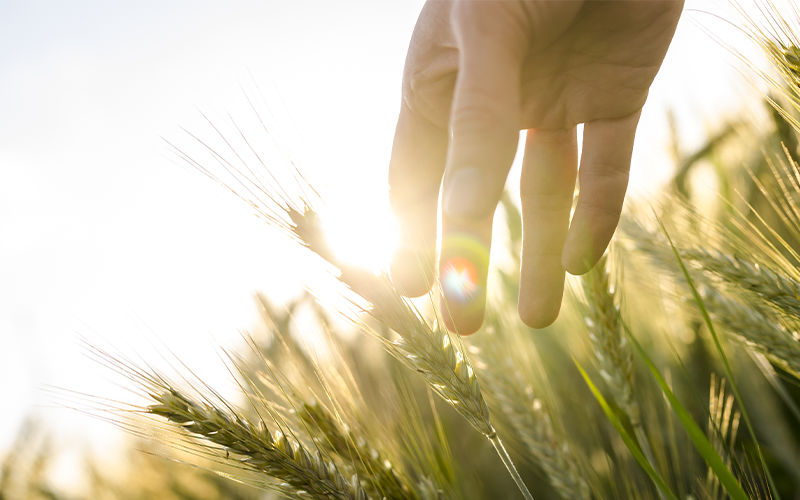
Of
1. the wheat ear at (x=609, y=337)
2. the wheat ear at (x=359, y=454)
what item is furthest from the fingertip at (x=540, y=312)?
the wheat ear at (x=359, y=454)

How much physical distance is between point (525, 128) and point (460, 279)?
0.64 meters

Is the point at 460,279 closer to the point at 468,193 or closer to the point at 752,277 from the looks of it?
the point at 468,193

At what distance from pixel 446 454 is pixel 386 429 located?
20cm

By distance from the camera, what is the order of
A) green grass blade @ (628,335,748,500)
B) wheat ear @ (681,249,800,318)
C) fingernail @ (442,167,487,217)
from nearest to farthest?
green grass blade @ (628,335,748,500) → fingernail @ (442,167,487,217) → wheat ear @ (681,249,800,318)

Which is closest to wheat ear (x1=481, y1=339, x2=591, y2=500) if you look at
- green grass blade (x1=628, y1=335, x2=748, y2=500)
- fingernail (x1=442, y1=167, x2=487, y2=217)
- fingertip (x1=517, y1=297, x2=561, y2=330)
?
fingertip (x1=517, y1=297, x2=561, y2=330)

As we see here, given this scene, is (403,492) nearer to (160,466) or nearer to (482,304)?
(482,304)

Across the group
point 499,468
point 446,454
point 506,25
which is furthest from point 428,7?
point 499,468

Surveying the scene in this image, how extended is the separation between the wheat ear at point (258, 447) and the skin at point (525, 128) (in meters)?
0.45

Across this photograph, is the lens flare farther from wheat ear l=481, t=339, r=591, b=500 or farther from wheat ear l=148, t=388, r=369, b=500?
wheat ear l=148, t=388, r=369, b=500

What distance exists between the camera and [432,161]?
4.99 ft

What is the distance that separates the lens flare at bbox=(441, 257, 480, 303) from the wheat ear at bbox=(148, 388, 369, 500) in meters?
0.60

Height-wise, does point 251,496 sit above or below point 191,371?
below

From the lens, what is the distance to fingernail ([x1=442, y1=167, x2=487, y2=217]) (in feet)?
2.64

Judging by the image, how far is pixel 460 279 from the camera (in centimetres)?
125
